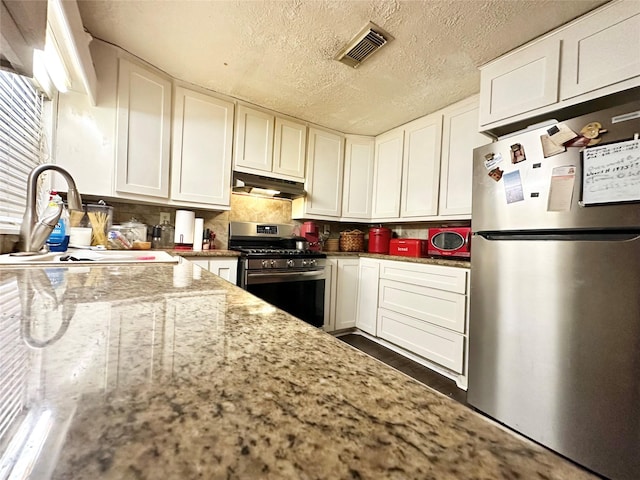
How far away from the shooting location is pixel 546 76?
1.50 metres

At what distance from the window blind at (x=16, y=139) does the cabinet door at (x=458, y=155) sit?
268 centimetres

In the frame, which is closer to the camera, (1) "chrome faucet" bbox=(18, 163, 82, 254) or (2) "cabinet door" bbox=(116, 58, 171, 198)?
(1) "chrome faucet" bbox=(18, 163, 82, 254)

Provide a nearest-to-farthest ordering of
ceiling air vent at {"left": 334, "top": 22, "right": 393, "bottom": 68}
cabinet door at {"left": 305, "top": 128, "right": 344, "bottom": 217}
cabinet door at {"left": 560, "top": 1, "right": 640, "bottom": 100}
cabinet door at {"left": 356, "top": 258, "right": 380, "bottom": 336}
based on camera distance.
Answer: cabinet door at {"left": 560, "top": 1, "right": 640, "bottom": 100}
ceiling air vent at {"left": 334, "top": 22, "right": 393, "bottom": 68}
cabinet door at {"left": 356, "top": 258, "right": 380, "bottom": 336}
cabinet door at {"left": 305, "top": 128, "right": 344, "bottom": 217}

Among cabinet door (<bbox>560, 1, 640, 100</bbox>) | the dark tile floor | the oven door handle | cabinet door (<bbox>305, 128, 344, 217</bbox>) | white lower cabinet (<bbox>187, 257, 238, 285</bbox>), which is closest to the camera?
cabinet door (<bbox>560, 1, 640, 100</bbox>)

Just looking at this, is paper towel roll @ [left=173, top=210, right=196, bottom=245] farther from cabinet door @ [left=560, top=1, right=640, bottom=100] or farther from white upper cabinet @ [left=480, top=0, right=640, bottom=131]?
cabinet door @ [left=560, top=1, right=640, bottom=100]

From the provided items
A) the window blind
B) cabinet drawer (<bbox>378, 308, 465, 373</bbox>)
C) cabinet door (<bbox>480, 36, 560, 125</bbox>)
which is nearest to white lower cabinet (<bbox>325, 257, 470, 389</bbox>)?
cabinet drawer (<bbox>378, 308, 465, 373</bbox>)

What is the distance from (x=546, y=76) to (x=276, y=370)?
2055 mm

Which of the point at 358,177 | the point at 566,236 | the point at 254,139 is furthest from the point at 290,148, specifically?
the point at 566,236

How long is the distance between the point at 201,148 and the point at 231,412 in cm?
238

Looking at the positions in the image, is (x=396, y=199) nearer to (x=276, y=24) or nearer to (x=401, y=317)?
(x=401, y=317)

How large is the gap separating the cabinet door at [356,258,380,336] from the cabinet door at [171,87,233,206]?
1.44m

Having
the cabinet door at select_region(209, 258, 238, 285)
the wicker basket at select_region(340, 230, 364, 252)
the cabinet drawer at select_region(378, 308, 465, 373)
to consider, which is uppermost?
the wicker basket at select_region(340, 230, 364, 252)

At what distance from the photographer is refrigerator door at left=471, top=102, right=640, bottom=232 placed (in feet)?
3.67

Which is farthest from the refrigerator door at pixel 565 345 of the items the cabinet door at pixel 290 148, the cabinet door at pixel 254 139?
the cabinet door at pixel 254 139
